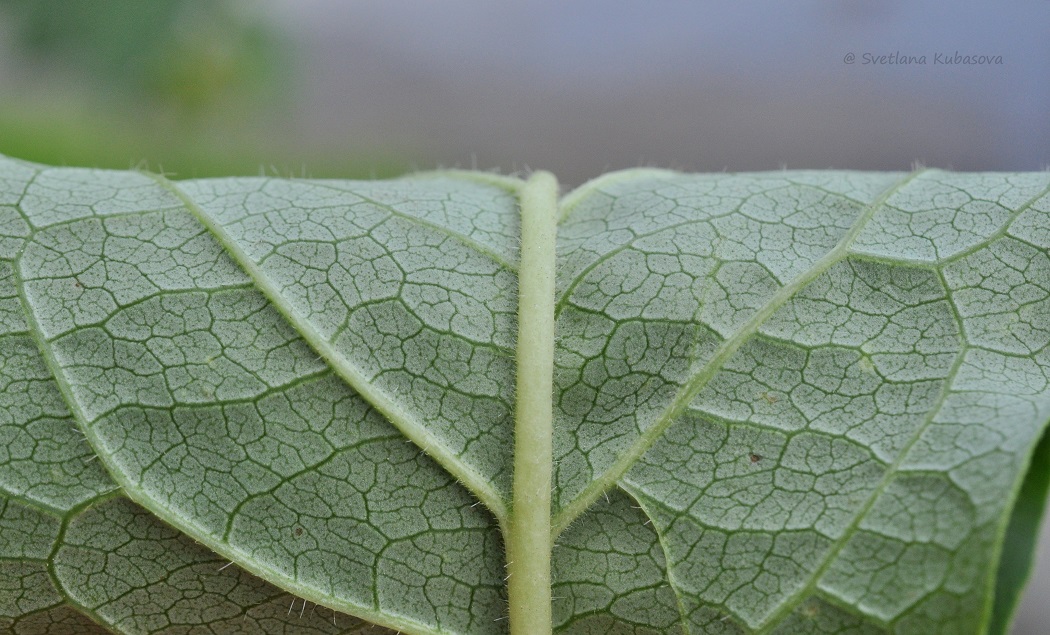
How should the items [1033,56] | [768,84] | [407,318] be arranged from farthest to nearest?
1. [768,84]
2. [1033,56]
3. [407,318]

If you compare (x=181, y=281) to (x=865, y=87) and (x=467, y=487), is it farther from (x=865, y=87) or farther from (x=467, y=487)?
(x=865, y=87)

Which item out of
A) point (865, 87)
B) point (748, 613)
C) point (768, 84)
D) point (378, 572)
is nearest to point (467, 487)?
point (378, 572)

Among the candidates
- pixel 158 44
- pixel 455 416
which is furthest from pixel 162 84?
pixel 455 416

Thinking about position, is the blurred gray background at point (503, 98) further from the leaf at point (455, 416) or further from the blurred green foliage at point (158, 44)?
the leaf at point (455, 416)

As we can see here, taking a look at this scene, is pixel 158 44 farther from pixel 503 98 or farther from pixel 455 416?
pixel 455 416

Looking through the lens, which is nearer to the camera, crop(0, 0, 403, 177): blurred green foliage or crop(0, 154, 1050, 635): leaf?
crop(0, 154, 1050, 635): leaf

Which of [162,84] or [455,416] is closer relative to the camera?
[455,416]

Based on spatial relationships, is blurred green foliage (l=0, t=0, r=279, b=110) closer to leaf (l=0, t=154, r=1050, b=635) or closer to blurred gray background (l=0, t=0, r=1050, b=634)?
blurred gray background (l=0, t=0, r=1050, b=634)

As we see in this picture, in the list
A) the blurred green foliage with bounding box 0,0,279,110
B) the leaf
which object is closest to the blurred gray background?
the blurred green foliage with bounding box 0,0,279,110

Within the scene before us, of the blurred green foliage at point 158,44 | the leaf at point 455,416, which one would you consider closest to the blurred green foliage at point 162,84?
the blurred green foliage at point 158,44
